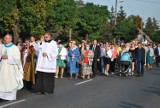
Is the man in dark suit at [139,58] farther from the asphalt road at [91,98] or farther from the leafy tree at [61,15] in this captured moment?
the leafy tree at [61,15]

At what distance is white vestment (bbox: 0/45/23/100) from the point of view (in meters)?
11.2

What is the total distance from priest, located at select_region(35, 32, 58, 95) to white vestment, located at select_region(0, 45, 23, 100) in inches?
54.4

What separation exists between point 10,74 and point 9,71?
0.09 m

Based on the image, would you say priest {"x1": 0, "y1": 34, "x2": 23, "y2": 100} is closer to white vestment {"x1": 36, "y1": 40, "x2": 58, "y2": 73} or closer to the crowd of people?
the crowd of people

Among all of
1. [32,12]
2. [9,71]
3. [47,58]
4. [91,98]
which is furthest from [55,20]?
[9,71]

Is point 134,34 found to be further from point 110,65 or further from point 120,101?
point 120,101

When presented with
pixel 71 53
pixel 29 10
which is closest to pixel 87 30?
pixel 29 10

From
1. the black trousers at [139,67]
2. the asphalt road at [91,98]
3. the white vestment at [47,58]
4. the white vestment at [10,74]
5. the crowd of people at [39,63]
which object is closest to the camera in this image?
the asphalt road at [91,98]

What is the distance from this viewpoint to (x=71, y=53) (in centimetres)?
1942

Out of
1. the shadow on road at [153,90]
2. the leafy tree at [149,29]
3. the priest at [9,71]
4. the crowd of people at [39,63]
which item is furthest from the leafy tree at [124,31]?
the priest at [9,71]

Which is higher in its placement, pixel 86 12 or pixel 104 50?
pixel 86 12

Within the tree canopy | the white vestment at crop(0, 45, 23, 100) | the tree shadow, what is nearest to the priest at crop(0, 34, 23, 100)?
the white vestment at crop(0, 45, 23, 100)

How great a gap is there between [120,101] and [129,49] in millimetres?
10633

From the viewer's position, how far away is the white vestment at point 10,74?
11.2 meters
